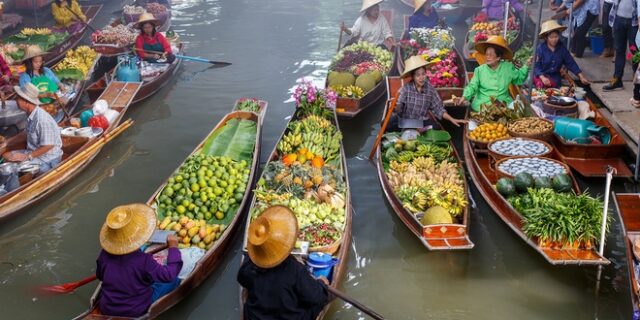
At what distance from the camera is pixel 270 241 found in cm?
396

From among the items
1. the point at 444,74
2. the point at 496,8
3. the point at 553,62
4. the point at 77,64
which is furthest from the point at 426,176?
the point at 496,8

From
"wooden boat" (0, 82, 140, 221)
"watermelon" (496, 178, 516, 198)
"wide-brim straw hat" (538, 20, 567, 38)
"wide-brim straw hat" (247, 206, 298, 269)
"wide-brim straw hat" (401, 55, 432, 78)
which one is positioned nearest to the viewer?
"wide-brim straw hat" (247, 206, 298, 269)

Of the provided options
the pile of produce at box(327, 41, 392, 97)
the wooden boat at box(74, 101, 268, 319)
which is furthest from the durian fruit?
the wooden boat at box(74, 101, 268, 319)

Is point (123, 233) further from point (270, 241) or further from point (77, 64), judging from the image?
point (77, 64)

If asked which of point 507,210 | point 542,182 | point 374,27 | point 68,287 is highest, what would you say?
point 374,27

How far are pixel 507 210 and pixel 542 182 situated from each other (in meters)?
0.49

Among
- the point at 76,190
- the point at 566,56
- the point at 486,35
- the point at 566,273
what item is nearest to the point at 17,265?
the point at 76,190

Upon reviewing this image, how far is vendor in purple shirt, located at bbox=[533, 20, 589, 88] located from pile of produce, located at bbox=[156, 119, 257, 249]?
4.47 meters

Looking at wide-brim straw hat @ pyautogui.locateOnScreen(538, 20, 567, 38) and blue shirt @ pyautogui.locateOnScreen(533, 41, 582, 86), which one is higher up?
wide-brim straw hat @ pyautogui.locateOnScreen(538, 20, 567, 38)

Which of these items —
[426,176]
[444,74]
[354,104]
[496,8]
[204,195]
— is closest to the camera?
[204,195]

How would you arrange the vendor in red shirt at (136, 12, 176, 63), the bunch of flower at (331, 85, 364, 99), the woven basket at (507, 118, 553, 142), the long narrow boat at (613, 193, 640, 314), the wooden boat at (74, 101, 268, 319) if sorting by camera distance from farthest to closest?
the vendor in red shirt at (136, 12, 176, 63) < the bunch of flower at (331, 85, 364, 99) < the woven basket at (507, 118, 553, 142) < the wooden boat at (74, 101, 268, 319) < the long narrow boat at (613, 193, 640, 314)

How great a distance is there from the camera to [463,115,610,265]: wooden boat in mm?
5297

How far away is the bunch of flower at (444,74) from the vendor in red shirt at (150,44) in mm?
4816

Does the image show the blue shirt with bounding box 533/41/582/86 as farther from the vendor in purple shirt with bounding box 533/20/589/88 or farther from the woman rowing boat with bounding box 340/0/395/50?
the woman rowing boat with bounding box 340/0/395/50
